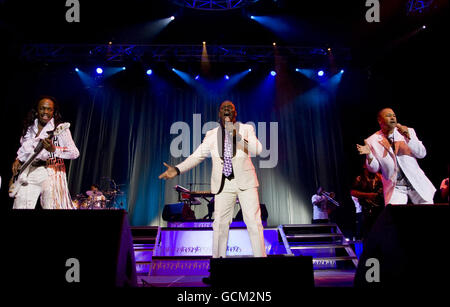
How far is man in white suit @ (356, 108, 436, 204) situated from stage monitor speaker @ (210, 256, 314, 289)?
217 centimetres

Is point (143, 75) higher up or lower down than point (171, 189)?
higher up

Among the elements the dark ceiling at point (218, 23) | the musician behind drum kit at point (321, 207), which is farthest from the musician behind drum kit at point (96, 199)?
the musician behind drum kit at point (321, 207)

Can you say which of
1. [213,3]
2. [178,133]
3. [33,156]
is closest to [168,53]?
[213,3]

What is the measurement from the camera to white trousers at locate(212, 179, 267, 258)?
3684 millimetres

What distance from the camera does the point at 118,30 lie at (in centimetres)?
983

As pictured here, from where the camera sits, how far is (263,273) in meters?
1.97

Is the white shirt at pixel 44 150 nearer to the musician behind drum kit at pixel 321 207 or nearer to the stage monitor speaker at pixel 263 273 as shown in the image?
the stage monitor speaker at pixel 263 273

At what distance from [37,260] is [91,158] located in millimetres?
10911

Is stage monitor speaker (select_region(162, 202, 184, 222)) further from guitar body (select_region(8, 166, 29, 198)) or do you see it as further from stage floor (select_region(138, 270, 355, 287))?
guitar body (select_region(8, 166, 29, 198))

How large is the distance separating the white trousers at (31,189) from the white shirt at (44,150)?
0.16 meters

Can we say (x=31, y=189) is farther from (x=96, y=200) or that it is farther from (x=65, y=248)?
(x=96, y=200)
